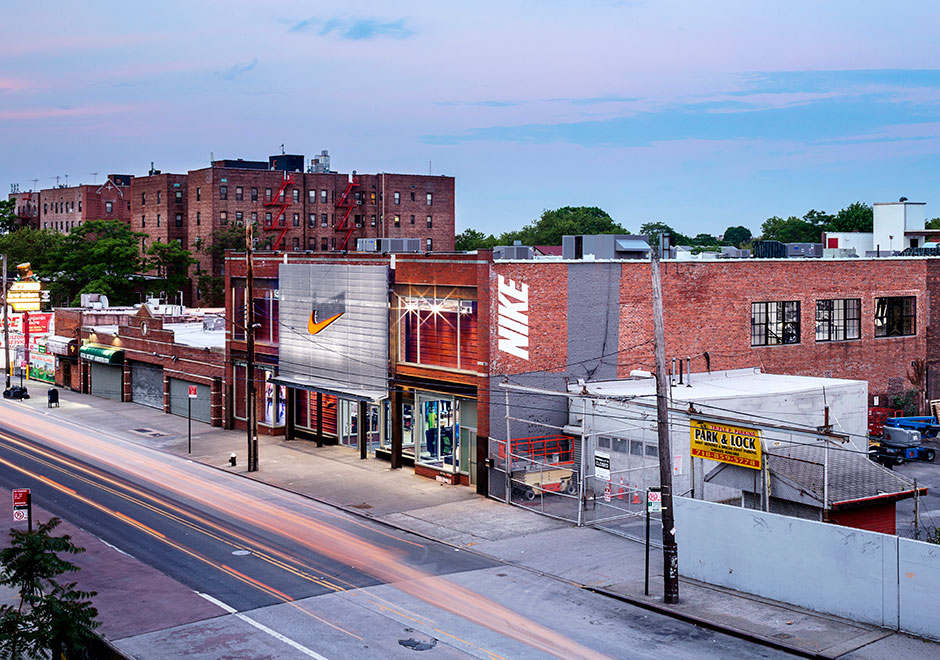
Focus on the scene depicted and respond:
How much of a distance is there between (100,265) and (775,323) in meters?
81.0

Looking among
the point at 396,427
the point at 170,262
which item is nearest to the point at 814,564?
the point at 396,427

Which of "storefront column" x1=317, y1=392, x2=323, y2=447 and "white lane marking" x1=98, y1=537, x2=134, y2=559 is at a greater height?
"storefront column" x1=317, y1=392, x2=323, y2=447

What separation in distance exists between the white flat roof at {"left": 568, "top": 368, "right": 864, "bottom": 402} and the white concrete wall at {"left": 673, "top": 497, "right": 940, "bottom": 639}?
860 centimetres

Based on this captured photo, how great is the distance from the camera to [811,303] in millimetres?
48531

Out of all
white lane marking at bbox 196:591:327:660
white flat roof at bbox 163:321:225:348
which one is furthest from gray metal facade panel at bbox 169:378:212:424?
white lane marking at bbox 196:591:327:660

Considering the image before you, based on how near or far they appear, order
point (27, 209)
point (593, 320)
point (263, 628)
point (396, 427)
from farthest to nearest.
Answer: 1. point (27, 209)
2. point (396, 427)
3. point (593, 320)
4. point (263, 628)

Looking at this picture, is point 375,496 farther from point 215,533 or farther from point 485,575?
point 485,575

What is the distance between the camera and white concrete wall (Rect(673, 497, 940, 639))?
75.9 ft

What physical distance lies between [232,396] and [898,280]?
116 feet

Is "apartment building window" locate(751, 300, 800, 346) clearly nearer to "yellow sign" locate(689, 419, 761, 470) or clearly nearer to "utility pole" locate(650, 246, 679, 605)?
"yellow sign" locate(689, 419, 761, 470)

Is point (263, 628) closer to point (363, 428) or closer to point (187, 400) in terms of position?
point (363, 428)

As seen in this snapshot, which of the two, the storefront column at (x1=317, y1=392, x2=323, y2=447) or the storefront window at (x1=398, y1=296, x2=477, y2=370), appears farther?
the storefront column at (x1=317, y1=392, x2=323, y2=447)

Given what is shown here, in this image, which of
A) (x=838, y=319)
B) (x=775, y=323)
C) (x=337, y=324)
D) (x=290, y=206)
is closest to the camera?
(x=337, y=324)

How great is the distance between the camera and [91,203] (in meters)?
157
